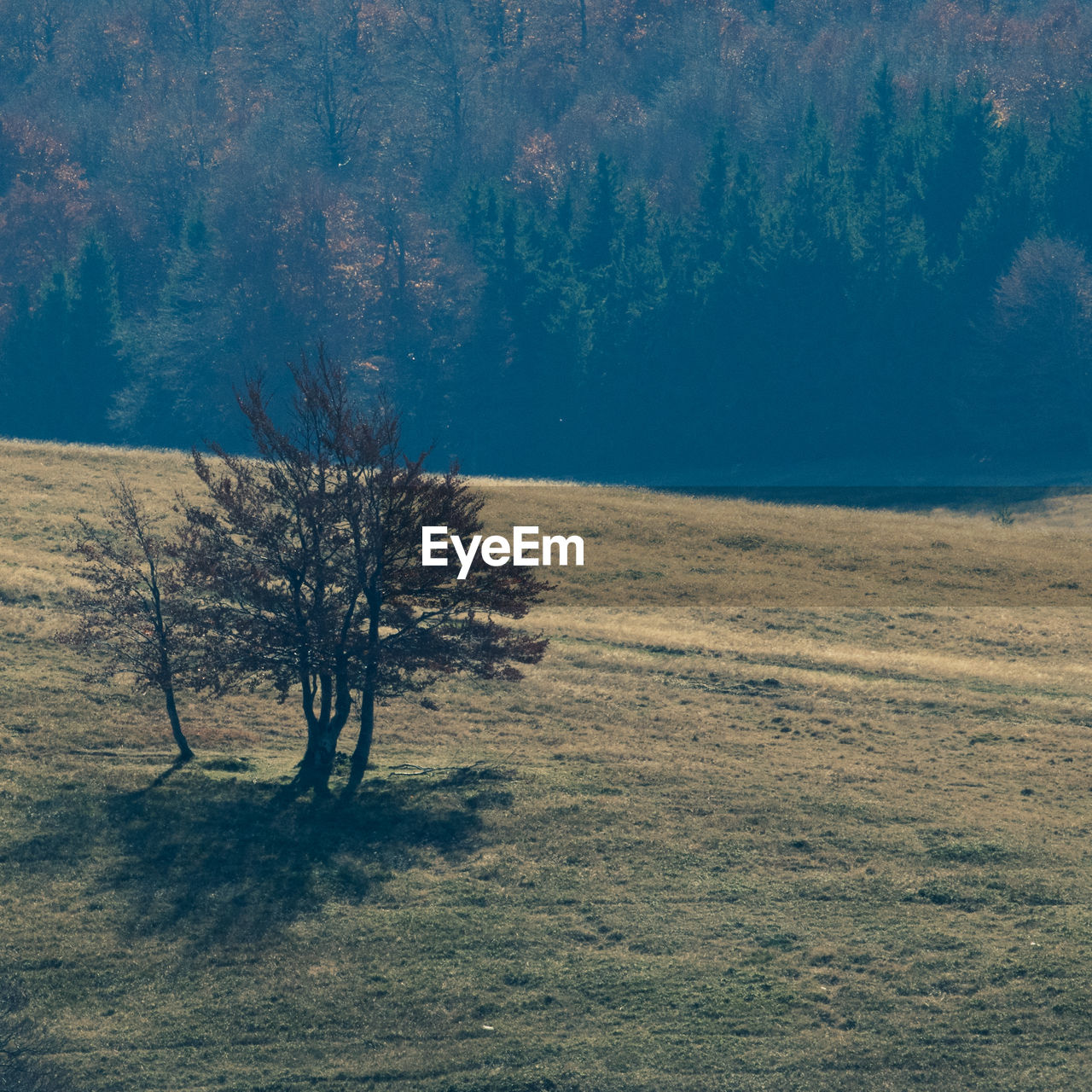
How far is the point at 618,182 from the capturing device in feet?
322

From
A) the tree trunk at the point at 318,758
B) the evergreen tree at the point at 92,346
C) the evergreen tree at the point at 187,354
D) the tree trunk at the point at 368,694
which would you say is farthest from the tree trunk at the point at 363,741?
the evergreen tree at the point at 92,346

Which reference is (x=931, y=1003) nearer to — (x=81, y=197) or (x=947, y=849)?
(x=947, y=849)

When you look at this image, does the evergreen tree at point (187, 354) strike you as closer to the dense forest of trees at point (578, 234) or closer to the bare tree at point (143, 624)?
the dense forest of trees at point (578, 234)

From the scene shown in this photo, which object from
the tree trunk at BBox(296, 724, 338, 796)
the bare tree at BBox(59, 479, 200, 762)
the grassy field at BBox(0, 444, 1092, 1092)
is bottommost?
the grassy field at BBox(0, 444, 1092, 1092)

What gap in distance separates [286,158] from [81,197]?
18.1 meters

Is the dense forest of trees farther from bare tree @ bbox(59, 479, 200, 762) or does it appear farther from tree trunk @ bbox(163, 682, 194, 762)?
tree trunk @ bbox(163, 682, 194, 762)

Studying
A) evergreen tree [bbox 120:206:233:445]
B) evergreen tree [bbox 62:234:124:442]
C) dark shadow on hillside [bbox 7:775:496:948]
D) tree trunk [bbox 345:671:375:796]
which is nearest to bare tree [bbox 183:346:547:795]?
tree trunk [bbox 345:671:375:796]

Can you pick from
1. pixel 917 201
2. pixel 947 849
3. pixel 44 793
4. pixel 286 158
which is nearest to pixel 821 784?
pixel 947 849

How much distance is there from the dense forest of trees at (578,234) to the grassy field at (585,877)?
2091 inches

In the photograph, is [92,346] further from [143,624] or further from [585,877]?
[585,877]

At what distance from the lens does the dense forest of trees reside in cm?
9025

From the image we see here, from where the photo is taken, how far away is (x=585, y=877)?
2248cm

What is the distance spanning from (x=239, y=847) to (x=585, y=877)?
251 inches

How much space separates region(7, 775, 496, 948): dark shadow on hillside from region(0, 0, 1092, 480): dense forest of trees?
5939cm
